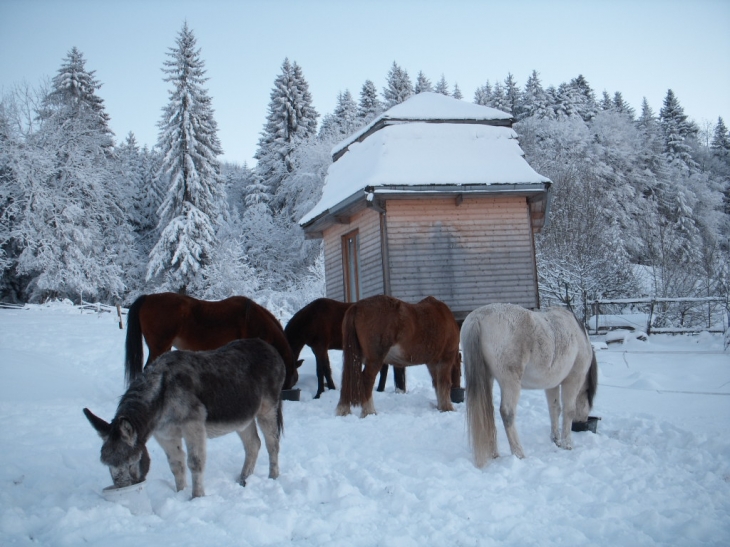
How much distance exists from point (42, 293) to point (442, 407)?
29776 millimetres

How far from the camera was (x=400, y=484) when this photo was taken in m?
4.14

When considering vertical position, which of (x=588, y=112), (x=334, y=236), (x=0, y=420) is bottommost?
(x=0, y=420)

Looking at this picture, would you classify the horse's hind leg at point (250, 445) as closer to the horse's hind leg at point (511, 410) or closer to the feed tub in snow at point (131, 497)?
the feed tub in snow at point (131, 497)

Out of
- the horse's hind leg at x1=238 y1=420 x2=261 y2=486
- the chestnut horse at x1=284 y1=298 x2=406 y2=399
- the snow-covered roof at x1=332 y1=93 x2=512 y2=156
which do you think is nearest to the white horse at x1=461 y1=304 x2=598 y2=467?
the horse's hind leg at x1=238 y1=420 x2=261 y2=486

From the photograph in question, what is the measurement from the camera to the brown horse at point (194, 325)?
25.6ft

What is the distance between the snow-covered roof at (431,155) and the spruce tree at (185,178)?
562 inches

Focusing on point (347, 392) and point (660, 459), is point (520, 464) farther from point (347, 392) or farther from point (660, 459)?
point (347, 392)

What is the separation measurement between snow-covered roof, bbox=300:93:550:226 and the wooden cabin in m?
0.03

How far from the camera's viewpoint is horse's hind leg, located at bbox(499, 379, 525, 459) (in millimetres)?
4953

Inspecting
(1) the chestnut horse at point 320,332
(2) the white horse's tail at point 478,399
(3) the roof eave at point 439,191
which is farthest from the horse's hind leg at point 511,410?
(3) the roof eave at point 439,191

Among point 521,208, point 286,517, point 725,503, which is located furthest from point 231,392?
point 521,208

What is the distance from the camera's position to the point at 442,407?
7336 mm

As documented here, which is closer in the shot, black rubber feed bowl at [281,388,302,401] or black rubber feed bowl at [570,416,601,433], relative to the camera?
black rubber feed bowl at [570,416,601,433]

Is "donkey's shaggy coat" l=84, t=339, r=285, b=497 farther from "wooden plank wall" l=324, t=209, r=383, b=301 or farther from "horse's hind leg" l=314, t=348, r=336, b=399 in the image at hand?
"wooden plank wall" l=324, t=209, r=383, b=301
